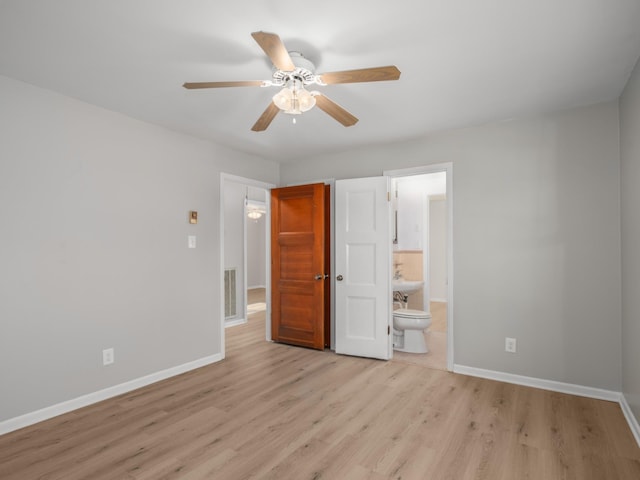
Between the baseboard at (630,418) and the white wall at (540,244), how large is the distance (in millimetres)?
160

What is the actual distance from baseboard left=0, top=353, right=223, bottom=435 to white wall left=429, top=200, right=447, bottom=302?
18.1ft

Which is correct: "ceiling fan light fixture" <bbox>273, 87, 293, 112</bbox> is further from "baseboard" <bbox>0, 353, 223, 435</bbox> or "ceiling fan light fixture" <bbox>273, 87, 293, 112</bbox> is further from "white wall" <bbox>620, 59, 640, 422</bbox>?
"baseboard" <bbox>0, 353, 223, 435</bbox>

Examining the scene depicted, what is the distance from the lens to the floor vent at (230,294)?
5.99 m

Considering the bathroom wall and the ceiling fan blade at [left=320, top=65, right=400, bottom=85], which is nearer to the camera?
the ceiling fan blade at [left=320, top=65, right=400, bottom=85]

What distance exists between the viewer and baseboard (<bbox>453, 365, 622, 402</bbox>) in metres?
2.95

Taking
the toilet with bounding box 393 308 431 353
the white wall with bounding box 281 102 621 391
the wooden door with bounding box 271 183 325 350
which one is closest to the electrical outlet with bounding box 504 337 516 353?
the white wall with bounding box 281 102 621 391

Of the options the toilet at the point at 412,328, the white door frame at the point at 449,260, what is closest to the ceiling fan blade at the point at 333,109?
the white door frame at the point at 449,260

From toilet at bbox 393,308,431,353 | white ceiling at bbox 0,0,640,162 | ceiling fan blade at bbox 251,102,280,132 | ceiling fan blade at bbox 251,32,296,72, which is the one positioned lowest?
toilet at bbox 393,308,431,353

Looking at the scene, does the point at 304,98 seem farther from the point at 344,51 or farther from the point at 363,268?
the point at 363,268

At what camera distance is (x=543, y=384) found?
3193 millimetres

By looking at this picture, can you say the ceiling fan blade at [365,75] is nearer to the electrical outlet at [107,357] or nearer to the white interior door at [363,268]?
the white interior door at [363,268]

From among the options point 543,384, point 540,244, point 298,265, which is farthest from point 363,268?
point 543,384

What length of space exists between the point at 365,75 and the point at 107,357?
3.00 meters

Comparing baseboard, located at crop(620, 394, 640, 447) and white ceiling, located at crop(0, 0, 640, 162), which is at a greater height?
white ceiling, located at crop(0, 0, 640, 162)
